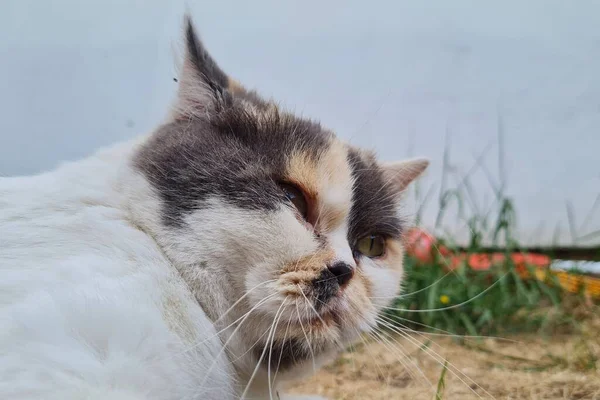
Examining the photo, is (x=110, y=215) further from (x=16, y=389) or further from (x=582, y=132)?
(x=582, y=132)

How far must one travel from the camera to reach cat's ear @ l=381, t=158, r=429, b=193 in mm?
1116

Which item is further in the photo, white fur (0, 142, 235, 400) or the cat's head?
the cat's head

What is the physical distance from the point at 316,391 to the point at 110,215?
745 millimetres

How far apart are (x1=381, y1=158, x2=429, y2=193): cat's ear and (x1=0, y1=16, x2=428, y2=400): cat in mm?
201

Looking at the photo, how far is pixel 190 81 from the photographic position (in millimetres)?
922

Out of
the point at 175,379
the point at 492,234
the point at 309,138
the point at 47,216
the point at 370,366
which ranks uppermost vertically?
the point at 309,138

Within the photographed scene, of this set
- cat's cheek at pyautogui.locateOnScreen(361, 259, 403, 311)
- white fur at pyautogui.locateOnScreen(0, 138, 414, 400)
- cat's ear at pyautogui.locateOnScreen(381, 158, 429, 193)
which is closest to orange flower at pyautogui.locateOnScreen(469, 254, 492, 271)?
cat's ear at pyautogui.locateOnScreen(381, 158, 429, 193)

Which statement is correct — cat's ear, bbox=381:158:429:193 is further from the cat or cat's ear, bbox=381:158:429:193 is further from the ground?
the ground

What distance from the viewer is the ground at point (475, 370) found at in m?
1.16

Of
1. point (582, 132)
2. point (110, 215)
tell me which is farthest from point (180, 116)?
point (582, 132)

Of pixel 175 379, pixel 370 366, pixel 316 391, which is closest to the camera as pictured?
pixel 175 379

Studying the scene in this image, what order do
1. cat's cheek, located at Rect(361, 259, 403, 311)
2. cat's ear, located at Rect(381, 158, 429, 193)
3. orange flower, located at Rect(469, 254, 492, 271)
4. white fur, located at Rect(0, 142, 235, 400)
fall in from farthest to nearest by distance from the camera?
orange flower, located at Rect(469, 254, 492, 271)
cat's ear, located at Rect(381, 158, 429, 193)
cat's cheek, located at Rect(361, 259, 403, 311)
white fur, located at Rect(0, 142, 235, 400)

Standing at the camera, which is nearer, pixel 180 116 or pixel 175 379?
pixel 175 379

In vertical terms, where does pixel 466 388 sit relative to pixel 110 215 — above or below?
below
